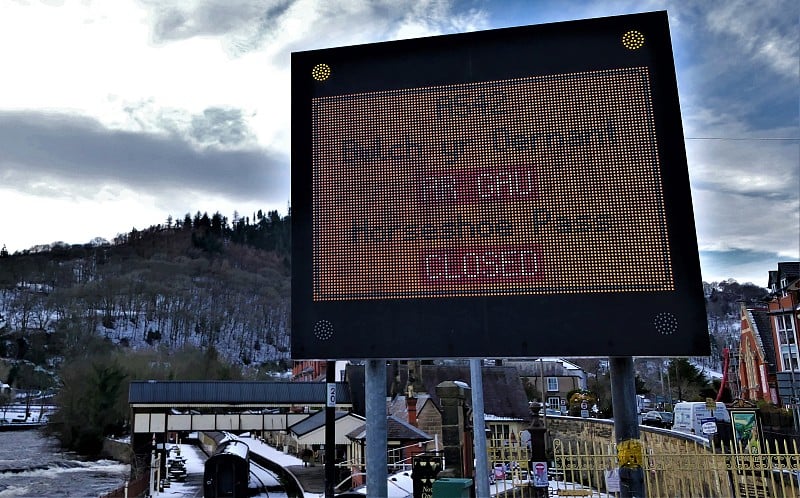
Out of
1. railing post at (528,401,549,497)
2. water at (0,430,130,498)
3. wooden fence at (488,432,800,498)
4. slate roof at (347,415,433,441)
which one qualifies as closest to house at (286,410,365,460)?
slate roof at (347,415,433,441)

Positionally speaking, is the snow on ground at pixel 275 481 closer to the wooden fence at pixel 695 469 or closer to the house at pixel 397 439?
the wooden fence at pixel 695 469

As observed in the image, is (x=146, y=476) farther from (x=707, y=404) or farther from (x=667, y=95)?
(x=667, y=95)

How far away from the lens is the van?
19656 millimetres

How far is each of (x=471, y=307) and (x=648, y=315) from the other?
2.05 m

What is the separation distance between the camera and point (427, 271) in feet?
23.4

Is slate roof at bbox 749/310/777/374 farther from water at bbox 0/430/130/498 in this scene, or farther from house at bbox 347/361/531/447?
water at bbox 0/430/130/498

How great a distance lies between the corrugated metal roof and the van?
46.3 feet

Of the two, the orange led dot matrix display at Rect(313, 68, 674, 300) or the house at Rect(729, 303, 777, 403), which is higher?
Result: the orange led dot matrix display at Rect(313, 68, 674, 300)

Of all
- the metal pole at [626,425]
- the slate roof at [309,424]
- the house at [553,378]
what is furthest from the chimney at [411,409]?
the house at [553,378]

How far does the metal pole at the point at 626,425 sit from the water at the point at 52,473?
2454 cm

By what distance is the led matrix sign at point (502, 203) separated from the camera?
6.81 m

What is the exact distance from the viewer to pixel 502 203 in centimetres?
711

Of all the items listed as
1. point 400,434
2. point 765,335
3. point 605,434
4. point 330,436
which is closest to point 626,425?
point 330,436

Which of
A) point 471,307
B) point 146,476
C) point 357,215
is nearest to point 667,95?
point 471,307
